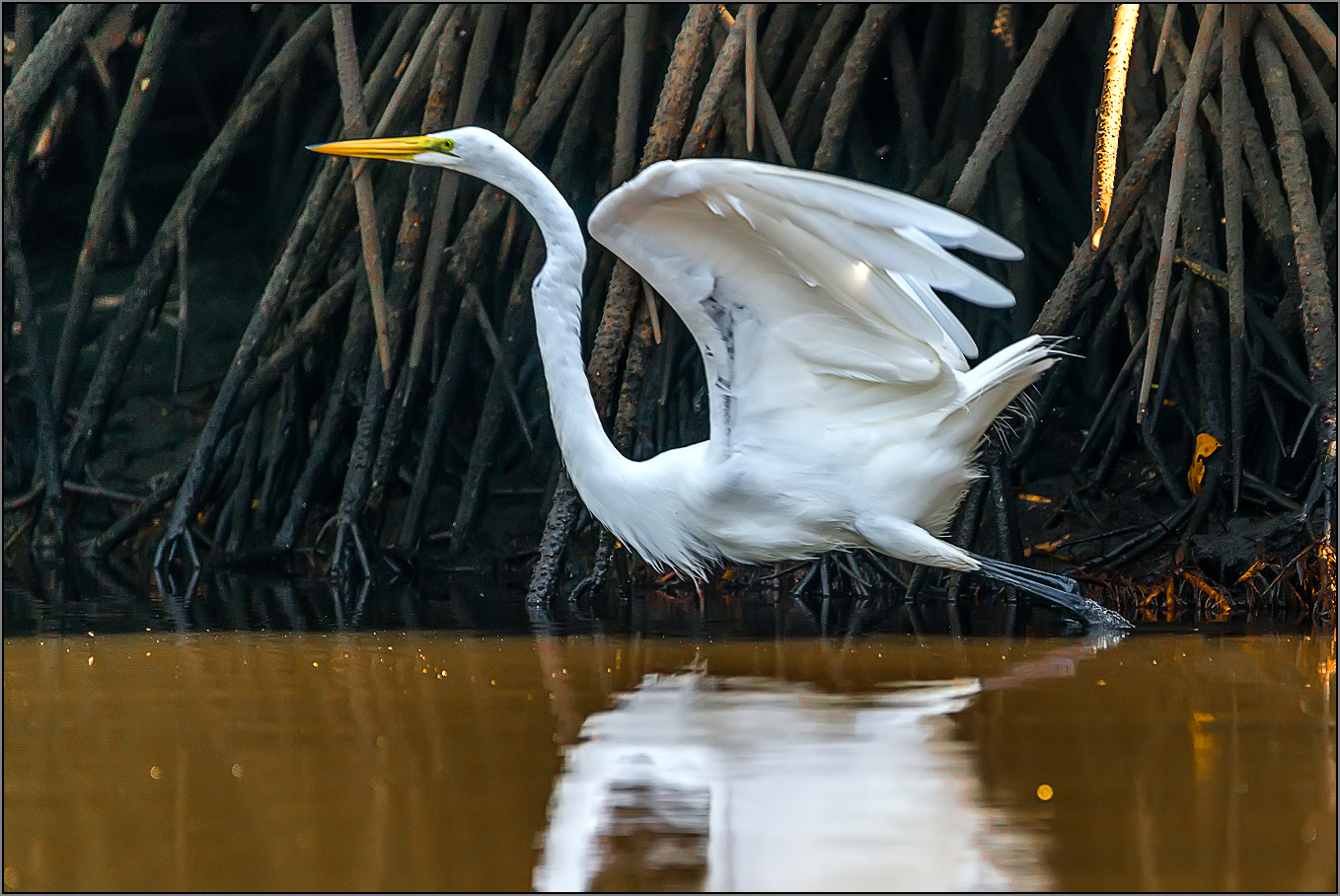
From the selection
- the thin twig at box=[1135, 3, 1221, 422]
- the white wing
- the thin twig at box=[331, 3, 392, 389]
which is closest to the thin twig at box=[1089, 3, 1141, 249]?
the thin twig at box=[1135, 3, 1221, 422]

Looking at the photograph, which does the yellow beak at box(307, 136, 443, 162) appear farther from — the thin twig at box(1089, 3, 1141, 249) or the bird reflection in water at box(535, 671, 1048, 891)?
the thin twig at box(1089, 3, 1141, 249)

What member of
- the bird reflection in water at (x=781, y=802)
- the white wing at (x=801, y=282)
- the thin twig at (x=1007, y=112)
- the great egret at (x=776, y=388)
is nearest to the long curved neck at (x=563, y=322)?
the great egret at (x=776, y=388)

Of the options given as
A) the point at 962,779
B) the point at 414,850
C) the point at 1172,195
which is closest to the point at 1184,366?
the point at 1172,195

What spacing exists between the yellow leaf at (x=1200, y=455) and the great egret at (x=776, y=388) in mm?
906

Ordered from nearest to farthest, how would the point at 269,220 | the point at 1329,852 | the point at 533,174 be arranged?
the point at 1329,852, the point at 533,174, the point at 269,220

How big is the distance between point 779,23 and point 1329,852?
4.22 metres

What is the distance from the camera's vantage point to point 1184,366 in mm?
4836

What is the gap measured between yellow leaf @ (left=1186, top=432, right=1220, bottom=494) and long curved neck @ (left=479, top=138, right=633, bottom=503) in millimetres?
1899

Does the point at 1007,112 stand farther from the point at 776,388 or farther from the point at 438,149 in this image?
the point at 438,149

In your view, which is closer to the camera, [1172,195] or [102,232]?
[1172,195]

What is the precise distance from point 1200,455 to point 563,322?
2122 millimetres

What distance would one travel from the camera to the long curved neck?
3705 mm

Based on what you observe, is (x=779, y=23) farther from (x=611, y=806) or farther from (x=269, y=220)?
(x=611, y=806)

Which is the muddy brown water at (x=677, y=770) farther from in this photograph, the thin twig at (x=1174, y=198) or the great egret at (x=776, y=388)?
the thin twig at (x=1174, y=198)
